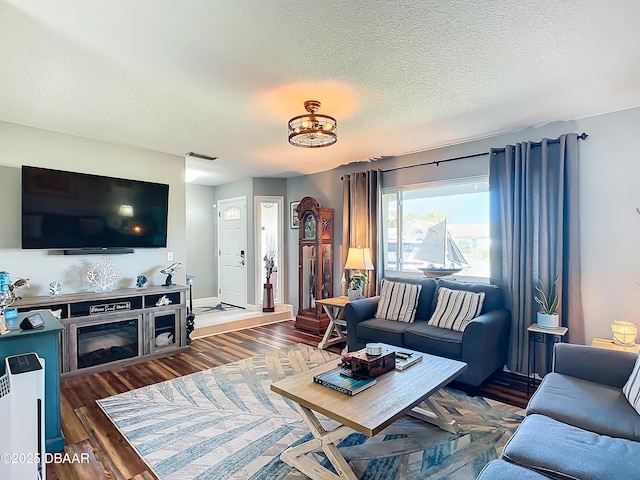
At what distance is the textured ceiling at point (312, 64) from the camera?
68.2 inches

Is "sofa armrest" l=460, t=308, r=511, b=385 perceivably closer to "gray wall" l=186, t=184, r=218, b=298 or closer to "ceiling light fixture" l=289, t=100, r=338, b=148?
"ceiling light fixture" l=289, t=100, r=338, b=148

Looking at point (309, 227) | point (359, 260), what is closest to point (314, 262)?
point (309, 227)

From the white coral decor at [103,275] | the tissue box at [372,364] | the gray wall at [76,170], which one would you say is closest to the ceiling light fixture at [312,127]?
the tissue box at [372,364]

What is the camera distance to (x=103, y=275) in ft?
12.7

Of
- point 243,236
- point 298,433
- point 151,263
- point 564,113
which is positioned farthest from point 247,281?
point 564,113

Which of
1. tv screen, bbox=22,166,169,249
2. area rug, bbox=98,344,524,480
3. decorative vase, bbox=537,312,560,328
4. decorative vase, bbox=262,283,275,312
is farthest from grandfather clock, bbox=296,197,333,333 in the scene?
decorative vase, bbox=537,312,560,328

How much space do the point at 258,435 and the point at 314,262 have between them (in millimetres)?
3034

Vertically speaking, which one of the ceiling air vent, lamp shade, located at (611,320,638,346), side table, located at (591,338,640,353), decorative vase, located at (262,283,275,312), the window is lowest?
decorative vase, located at (262,283,275,312)

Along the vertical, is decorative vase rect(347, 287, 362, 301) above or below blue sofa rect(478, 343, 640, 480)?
above

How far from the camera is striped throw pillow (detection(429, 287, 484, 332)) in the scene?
329 cm

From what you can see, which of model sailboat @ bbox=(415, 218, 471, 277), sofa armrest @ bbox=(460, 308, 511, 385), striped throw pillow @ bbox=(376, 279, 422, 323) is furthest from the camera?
model sailboat @ bbox=(415, 218, 471, 277)

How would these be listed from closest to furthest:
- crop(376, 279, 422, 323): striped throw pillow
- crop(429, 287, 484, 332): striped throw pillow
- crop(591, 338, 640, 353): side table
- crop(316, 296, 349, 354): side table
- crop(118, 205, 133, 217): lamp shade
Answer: crop(591, 338, 640, 353): side table
crop(429, 287, 484, 332): striped throw pillow
crop(376, 279, 422, 323): striped throw pillow
crop(118, 205, 133, 217): lamp shade
crop(316, 296, 349, 354): side table

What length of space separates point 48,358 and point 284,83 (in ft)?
7.83

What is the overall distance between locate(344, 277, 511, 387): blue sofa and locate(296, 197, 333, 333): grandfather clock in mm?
1203
